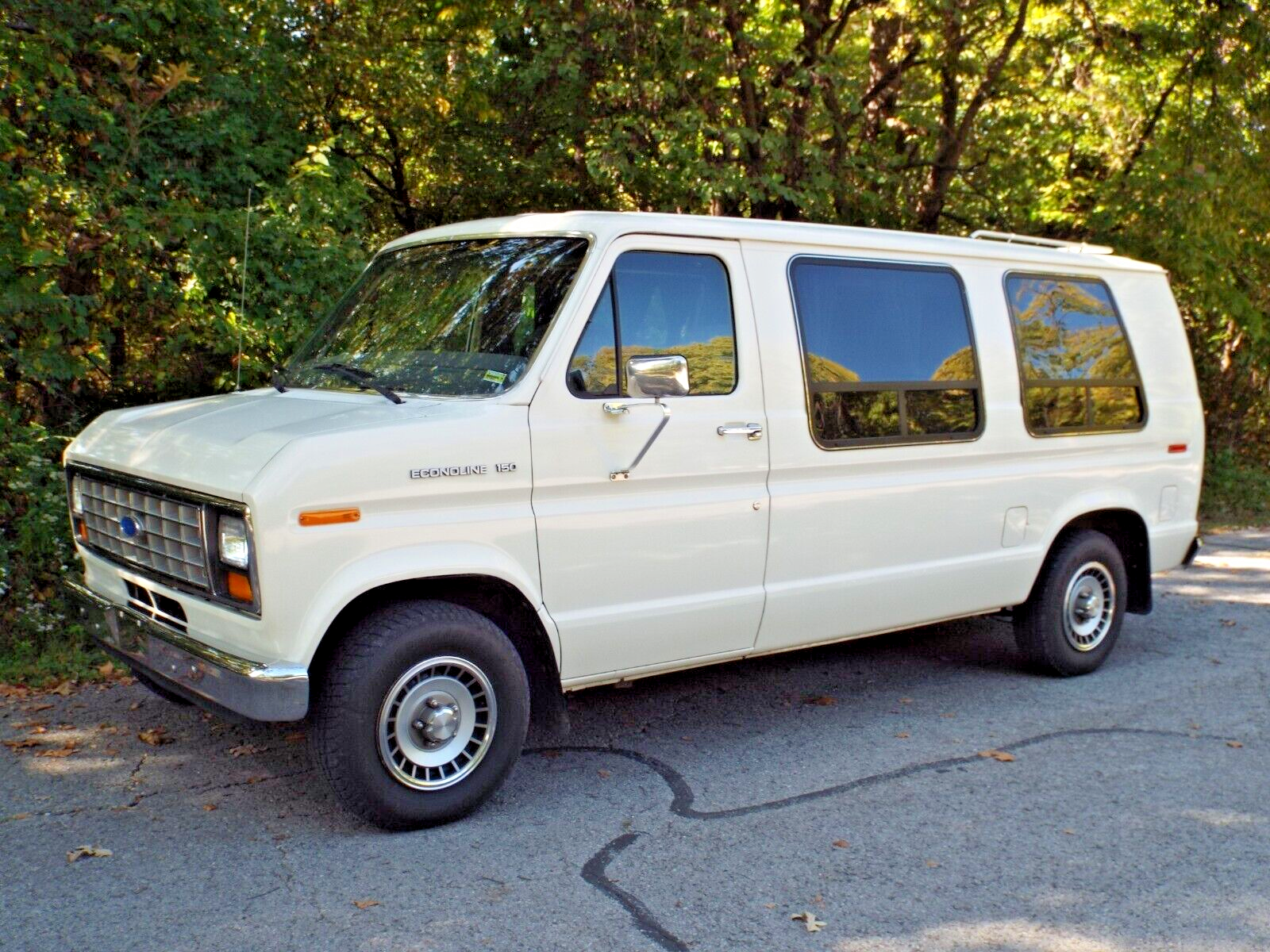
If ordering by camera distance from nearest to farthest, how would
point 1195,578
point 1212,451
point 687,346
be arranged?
point 687,346
point 1195,578
point 1212,451

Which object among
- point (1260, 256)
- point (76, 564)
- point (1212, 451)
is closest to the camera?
point (76, 564)

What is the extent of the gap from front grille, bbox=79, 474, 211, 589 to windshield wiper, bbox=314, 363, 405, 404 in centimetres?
85

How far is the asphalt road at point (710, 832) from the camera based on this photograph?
12.8 feet

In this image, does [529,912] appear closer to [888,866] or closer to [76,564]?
[888,866]

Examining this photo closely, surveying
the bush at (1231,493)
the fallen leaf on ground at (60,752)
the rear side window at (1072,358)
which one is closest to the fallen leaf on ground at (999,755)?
the rear side window at (1072,358)

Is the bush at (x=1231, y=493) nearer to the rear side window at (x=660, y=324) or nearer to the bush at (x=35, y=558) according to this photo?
the rear side window at (x=660, y=324)

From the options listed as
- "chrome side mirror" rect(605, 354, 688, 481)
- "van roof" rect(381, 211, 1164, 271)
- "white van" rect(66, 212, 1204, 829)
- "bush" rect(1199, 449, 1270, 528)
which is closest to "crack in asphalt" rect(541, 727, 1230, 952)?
"white van" rect(66, 212, 1204, 829)

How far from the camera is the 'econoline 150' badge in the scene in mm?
4434

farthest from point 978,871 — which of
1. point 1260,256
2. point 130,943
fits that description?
point 1260,256

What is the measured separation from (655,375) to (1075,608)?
3380 millimetres

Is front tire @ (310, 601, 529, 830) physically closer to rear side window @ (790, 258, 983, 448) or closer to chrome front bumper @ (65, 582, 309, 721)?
chrome front bumper @ (65, 582, 309, 721)

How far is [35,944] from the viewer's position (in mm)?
3693

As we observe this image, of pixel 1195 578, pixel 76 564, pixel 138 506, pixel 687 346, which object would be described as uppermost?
pixel 687 346

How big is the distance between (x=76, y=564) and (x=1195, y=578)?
8067 mm
